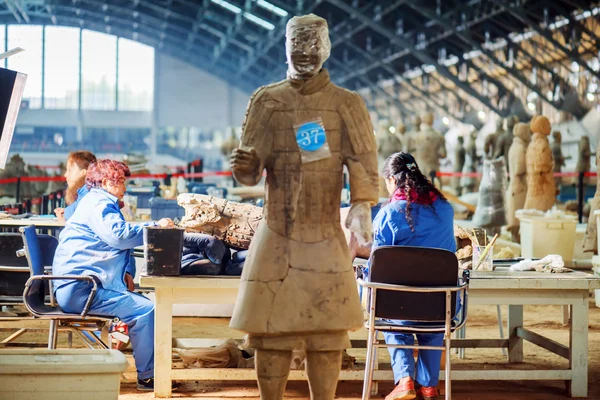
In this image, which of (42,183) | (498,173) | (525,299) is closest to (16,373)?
(525,299)

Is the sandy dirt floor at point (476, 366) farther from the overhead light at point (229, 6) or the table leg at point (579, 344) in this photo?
the overhead light at point (229, 6)

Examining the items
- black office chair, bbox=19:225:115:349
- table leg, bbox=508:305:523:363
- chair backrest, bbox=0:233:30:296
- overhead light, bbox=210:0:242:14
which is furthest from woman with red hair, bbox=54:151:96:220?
overhead light, bbox=210:0:242:14

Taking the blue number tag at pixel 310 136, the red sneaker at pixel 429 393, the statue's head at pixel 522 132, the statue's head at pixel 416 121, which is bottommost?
the red sneaker at pixel 429 393

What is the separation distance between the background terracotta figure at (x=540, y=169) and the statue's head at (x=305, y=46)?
27.9 feet

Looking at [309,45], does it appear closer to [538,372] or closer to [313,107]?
[313,107]

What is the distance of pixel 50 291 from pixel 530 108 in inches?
758

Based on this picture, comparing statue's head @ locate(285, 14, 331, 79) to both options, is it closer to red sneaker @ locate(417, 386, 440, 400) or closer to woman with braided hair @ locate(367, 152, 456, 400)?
woman with braided hair @ locate(367, 152, 456, 400)

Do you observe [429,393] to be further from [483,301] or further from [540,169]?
[540,169]

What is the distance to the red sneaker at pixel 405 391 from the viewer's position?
15.0 feet

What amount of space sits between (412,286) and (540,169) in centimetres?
812

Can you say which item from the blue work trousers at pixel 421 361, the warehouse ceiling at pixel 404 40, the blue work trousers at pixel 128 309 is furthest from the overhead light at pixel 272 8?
the blue work trousers at pixel 421 361

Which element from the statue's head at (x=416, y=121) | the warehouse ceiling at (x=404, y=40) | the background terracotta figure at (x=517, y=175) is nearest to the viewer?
the background terracotta figure at (x=517, y=175)

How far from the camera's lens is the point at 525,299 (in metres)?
4.88

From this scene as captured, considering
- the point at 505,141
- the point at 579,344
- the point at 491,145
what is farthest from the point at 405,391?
the point at 505,141
